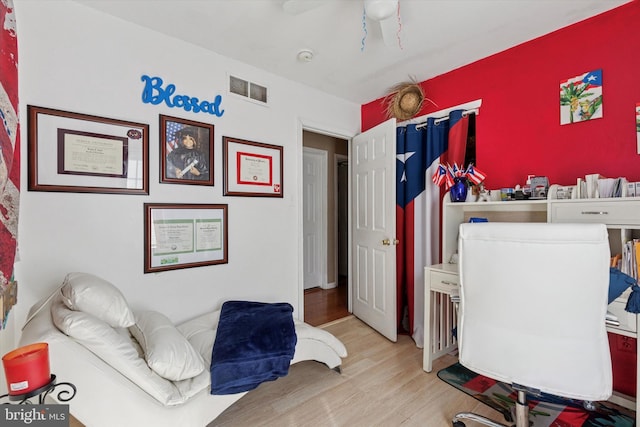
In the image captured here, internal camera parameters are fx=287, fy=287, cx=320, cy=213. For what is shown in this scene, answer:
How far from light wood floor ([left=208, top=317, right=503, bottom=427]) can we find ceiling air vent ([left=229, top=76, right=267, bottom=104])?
2.25m

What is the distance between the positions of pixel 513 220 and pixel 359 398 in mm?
1717

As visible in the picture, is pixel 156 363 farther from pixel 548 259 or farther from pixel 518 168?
pixel 518 168

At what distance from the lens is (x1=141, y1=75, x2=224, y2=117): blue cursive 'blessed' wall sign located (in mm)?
1972

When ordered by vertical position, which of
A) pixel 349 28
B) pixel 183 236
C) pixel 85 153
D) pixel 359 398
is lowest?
pixel 359 398

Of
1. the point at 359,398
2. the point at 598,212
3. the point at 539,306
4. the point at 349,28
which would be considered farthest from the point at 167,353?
the point at 598,212

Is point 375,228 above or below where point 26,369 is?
above

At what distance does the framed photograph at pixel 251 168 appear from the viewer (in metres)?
2.36

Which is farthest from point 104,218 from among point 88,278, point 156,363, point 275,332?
point 275,332

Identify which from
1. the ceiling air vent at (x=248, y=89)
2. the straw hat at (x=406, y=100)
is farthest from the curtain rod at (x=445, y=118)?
the ceiling air vent at (x=248, y=89)

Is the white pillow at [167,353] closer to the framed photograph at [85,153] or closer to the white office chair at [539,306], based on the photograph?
the framed photograph at [85,153]

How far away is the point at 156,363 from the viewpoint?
131 centimetres

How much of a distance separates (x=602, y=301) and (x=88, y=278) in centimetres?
222

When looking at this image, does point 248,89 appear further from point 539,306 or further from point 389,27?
point 539,306

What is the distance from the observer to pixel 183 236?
6.95ft
